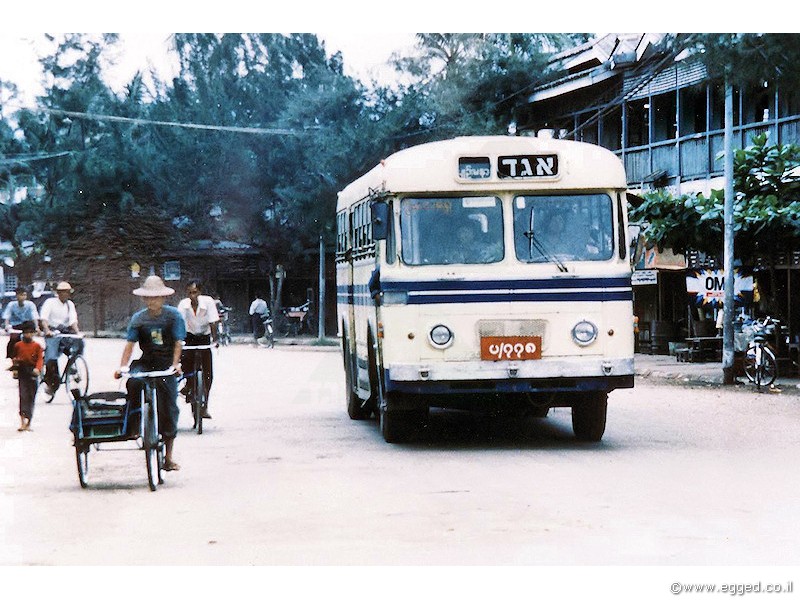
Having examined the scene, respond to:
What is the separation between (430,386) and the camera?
12.0 meters

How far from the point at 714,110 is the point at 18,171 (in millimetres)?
14414

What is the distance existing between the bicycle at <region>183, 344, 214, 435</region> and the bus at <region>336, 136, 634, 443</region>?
2.35 metres

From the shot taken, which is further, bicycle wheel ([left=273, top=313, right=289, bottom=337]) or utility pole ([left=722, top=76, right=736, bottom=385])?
bicycle wheel ([left=273, top=313, right=289, bottom=337])

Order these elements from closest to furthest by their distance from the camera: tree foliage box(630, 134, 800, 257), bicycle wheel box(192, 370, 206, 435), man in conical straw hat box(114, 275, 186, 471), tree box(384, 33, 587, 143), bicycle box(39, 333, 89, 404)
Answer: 1. man in conical straw hat box(114, 275, 186, 471)
2. tree box(384, 33, 587, 143)
3. bicycle wheel box(192, 370, 206, 435)
4. bicycle box(39, 333, 89, 404)
5. tree foliage box(630, 134, 800, 257)

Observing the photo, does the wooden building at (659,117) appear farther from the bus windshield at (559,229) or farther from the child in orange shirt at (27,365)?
the child in orange shirt at (27,365)

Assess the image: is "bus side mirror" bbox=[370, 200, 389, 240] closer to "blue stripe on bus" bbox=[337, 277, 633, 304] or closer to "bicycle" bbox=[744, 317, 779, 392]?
"blue stripe on bus" bbox=[337, 277, 633, 304]

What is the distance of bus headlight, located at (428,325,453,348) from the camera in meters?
12.0

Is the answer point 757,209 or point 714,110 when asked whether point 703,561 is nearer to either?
point 757,209

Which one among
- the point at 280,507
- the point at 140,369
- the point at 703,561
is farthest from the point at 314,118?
the point at 703,561

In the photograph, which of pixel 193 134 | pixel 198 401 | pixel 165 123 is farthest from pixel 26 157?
pixel 198 401

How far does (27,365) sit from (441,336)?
13.2 ft

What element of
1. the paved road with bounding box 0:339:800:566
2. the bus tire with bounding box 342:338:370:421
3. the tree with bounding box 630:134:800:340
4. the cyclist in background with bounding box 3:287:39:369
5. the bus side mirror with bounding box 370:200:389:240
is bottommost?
the paved road with bounding box 0:339:800:566

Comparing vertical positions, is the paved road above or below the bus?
below

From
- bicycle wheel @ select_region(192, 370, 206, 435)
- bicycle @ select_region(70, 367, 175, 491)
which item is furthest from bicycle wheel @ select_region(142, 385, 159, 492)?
bicycle wheel @ select_region(192, 370, 206, 435)
